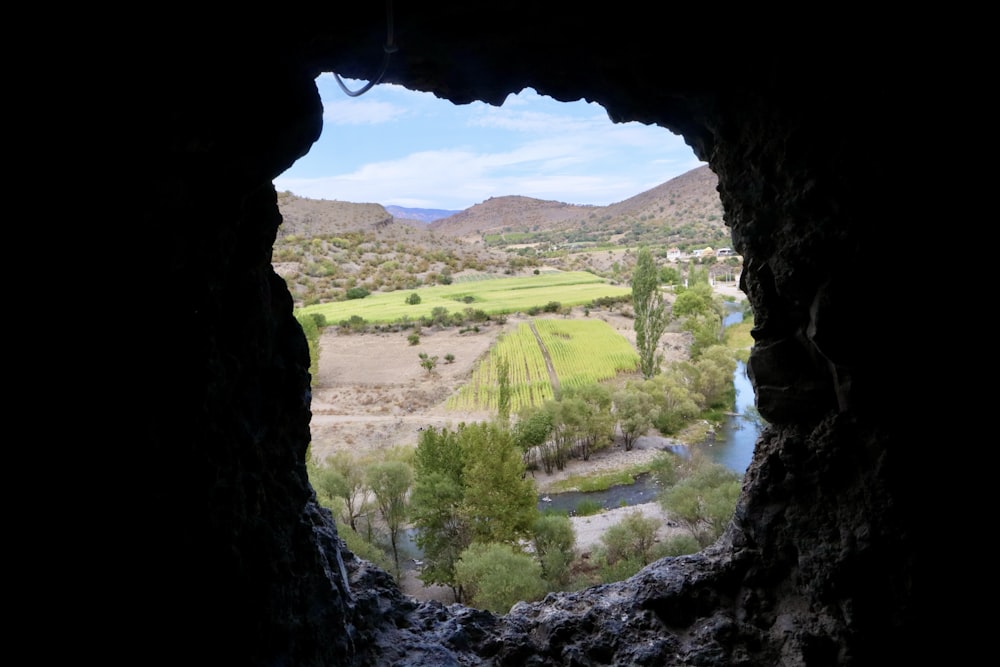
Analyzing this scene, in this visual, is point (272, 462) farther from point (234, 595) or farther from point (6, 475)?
point (6, 475)

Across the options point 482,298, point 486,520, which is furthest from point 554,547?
point 482,298

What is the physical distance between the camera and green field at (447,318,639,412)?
4125 cm

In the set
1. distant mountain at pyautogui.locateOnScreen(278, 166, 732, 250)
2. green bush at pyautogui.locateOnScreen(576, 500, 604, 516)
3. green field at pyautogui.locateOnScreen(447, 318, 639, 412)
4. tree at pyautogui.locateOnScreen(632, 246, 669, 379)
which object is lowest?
green bush at pyautogui.locateOnScreen(576, 500, 604, 516)

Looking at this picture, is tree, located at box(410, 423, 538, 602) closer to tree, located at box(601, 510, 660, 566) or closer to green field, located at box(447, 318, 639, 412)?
tree, located at box(601, 510, 660, 566)

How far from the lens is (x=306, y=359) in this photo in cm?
451

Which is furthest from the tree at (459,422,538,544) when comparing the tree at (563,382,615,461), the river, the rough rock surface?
the rough rock surface

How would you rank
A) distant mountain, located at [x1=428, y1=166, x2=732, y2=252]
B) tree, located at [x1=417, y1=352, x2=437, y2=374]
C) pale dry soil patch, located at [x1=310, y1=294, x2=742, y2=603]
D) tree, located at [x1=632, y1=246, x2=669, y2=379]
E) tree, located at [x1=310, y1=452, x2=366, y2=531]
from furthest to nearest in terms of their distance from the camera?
distant mountain, located at [x1=428, y1=166, x2=732, y2=252], tree, located at [x1=417, y1=352, x2=437, y2=374], tree, located at [x1=632, y1=246, x2=669, y2=379], pale dry soil patch, located at [x1=310, y1=294, x2=742, y2=603], tree, located at [x1=310, y1=452, x2=366, y2=531]

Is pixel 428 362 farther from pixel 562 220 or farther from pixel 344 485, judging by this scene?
pixel 562 220

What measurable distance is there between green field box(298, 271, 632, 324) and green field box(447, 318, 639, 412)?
11240 mm

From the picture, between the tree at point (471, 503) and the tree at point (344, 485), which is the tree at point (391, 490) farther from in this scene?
the tree at point (471, 503)

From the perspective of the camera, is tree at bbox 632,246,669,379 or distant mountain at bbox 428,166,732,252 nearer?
tree at bbox 632,246,669,379

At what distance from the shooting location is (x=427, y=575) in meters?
20.8

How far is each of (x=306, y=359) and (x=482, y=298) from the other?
240 ft

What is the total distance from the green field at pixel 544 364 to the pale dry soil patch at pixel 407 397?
1491mm
